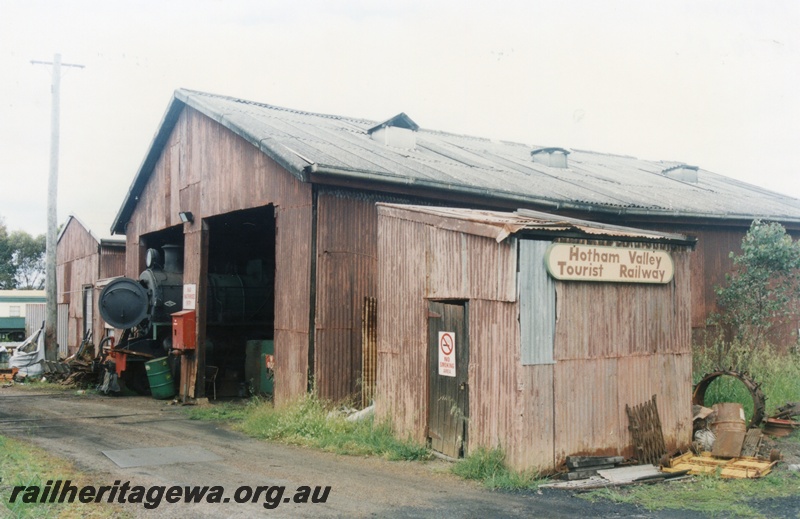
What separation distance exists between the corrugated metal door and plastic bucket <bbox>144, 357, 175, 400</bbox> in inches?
354

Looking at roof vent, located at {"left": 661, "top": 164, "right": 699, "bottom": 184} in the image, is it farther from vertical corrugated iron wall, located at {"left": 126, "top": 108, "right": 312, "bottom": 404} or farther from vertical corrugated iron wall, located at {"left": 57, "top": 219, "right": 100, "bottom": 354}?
vertical corrugated iron wall, located at {"left": 57, "top": 219, "right": 100, "bottom": 354}

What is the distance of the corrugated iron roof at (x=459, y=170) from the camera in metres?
13.0

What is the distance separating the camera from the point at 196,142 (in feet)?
55.0

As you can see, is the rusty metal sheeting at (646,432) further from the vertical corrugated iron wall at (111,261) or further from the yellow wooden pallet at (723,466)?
the vertical corrugated iron wall at (111,261)

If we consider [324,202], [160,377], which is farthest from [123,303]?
[324,202]

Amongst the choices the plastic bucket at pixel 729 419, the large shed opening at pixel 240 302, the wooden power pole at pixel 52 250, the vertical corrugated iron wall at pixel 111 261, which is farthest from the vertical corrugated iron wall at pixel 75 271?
the plastic bucket at pixel 729 419

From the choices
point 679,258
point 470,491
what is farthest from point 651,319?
point 470,491

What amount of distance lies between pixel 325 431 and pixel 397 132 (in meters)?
7.88

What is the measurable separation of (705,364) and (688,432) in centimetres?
477

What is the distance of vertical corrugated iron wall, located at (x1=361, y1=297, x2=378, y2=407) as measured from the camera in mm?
12289

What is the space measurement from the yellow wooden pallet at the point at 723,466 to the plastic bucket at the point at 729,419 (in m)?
0.63

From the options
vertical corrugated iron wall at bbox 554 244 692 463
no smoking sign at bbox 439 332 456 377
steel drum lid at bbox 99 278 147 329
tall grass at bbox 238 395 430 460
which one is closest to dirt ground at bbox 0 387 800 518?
tall grass at bbox 238 395 430 460

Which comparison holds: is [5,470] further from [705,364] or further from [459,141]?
[459,141]

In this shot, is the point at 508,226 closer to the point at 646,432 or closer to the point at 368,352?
the point at 646,432
